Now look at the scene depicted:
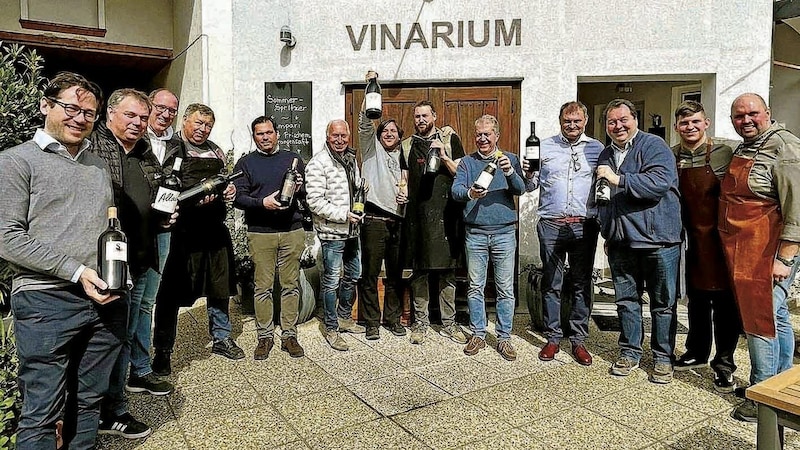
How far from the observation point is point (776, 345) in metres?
3.12

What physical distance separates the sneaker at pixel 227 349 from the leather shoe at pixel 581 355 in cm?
243

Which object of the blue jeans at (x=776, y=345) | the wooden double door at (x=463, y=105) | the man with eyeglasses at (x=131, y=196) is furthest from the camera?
the wooden double door at (x=463, y=105)

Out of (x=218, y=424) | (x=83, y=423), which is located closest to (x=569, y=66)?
(x=218, y=424)

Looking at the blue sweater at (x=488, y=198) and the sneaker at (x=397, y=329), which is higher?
the blue sweater at (x=488, y=198)

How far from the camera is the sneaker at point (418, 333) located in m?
A: 4.53

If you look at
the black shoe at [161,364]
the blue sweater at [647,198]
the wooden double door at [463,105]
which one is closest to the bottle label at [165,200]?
the black shoe at [161,364]

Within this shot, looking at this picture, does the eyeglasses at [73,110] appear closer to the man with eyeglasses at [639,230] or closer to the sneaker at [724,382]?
the man with eyeglasses at [639,230]

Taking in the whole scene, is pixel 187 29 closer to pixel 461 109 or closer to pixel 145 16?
pixel 145 16

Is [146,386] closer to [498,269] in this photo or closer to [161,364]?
[161,364]

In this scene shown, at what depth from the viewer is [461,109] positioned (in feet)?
18.2

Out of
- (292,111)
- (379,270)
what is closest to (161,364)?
(379,270)

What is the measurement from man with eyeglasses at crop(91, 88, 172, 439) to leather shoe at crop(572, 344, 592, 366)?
2.82 metres

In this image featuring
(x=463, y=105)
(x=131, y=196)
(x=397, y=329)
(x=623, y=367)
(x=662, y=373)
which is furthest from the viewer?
(x=463, y=105)

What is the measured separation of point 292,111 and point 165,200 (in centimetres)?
291
